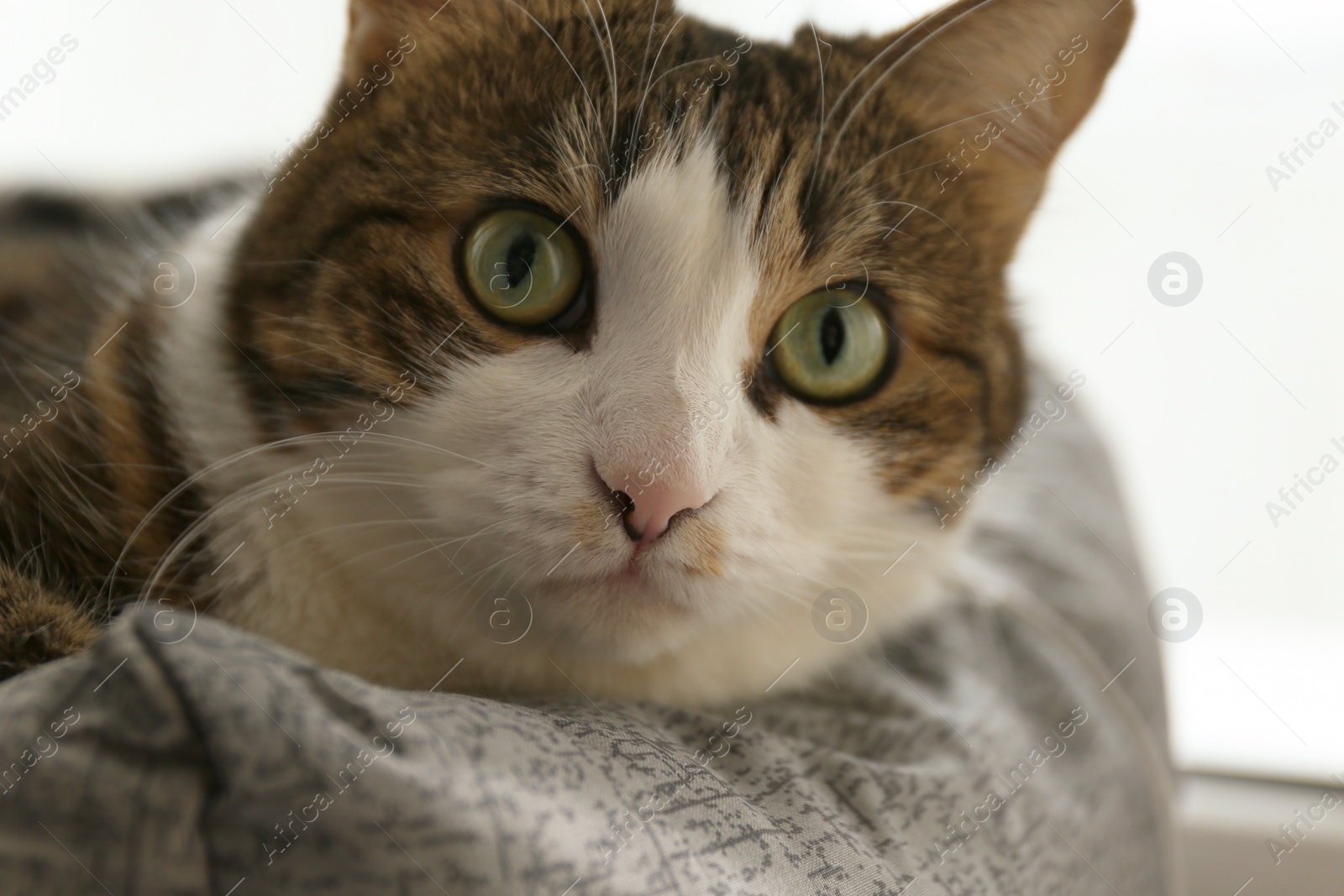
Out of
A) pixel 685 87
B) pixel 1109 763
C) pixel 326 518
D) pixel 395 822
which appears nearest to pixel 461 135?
pixel 685 87

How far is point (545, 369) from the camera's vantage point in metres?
0.64

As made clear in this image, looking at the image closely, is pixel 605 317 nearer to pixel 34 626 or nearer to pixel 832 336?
pixel 832 336

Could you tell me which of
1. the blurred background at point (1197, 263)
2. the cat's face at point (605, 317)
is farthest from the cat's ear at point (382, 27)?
the blurred background at point (1197, 263)

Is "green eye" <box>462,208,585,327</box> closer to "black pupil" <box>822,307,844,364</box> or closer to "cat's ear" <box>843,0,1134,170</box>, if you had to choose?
"black pupil" <box>822,307,844,364</box>

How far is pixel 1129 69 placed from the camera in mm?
1245

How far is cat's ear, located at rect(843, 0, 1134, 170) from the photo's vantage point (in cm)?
77

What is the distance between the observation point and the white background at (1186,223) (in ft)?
3.94

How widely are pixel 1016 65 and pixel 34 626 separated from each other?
0.87 metres

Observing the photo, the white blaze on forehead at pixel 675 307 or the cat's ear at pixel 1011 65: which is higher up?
the cat's ear at pixel 1011 65

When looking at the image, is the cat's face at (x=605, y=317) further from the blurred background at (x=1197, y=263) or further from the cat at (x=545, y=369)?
the blurred background at (x=1197, y=263)

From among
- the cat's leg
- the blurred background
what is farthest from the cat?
the blurred background

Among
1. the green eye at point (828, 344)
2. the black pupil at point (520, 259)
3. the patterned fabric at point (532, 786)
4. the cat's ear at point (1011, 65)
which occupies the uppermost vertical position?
the cat's ear at point (1011, 65)

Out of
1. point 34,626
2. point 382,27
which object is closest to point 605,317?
point 382,27

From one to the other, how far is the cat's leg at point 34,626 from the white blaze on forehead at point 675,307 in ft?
1.19
